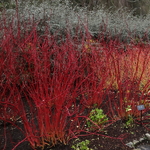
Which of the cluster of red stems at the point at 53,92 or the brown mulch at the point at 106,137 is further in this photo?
the brown mulch at the point at 106,137

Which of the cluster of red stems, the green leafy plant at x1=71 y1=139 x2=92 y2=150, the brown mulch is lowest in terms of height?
the brown mulch

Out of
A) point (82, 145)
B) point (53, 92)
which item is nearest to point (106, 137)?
point (82, 145)


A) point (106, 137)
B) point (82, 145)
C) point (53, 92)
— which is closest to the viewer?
point (82, 145)

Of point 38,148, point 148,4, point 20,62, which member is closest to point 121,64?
point 20,62

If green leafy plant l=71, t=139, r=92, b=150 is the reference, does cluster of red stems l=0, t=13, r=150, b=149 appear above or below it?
above

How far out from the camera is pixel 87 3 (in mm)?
12758

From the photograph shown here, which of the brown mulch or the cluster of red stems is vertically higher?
the cluster of red stems

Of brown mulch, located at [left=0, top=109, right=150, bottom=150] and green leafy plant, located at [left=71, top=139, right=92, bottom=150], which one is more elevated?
green leafy plant, located at [left=71, top=139, right=92, bottom=150]

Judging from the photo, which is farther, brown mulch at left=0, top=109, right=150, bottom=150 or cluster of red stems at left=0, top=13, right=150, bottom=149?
brown mulch at left=0, top=109, right=150, bottom=150

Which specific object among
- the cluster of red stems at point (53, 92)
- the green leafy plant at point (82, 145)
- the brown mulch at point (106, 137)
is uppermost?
the cluster of red stems at point (53, 92)

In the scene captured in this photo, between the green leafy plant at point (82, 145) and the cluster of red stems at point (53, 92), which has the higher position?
the cluster of red stems at point (53, 92)

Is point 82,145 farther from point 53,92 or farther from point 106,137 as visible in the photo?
point 53,92

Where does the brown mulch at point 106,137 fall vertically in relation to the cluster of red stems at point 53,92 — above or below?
below

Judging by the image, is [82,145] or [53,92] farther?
[53,92]
